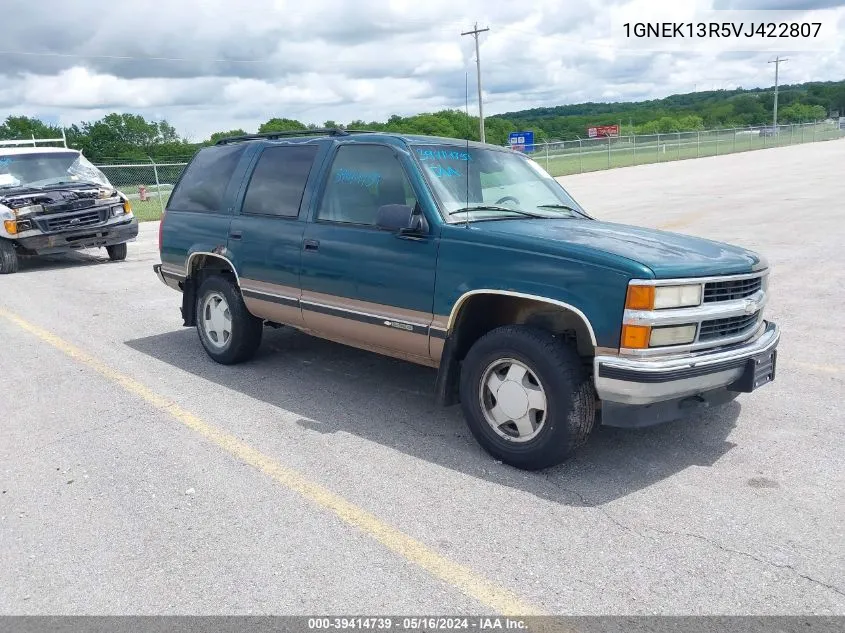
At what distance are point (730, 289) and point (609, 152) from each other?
36.7 metres

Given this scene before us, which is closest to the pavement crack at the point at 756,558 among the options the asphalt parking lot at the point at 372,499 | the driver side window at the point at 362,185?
the asphalt parking lot at the point at 372,499

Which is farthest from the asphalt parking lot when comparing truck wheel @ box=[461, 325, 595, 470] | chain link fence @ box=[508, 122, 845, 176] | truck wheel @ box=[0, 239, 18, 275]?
chain link fence @ box=[508, 122, 845, 176]

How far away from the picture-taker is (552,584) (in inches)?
124

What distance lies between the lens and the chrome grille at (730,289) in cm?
398

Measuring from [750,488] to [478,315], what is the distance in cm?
174

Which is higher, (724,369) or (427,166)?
(427,166)

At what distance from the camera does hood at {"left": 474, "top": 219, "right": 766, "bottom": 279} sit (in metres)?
3.88

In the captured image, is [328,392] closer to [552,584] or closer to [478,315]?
[478,315]

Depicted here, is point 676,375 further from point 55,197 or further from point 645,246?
point 55,197

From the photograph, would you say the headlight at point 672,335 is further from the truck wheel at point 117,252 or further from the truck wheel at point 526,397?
the truck wheel at point 117,252

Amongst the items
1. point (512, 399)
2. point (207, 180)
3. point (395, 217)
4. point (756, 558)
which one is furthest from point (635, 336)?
point (207, 180)

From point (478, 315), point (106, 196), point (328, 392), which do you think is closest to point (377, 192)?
point (478, 315)

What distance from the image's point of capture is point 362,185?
5.11m

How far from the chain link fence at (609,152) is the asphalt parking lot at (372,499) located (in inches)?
734
